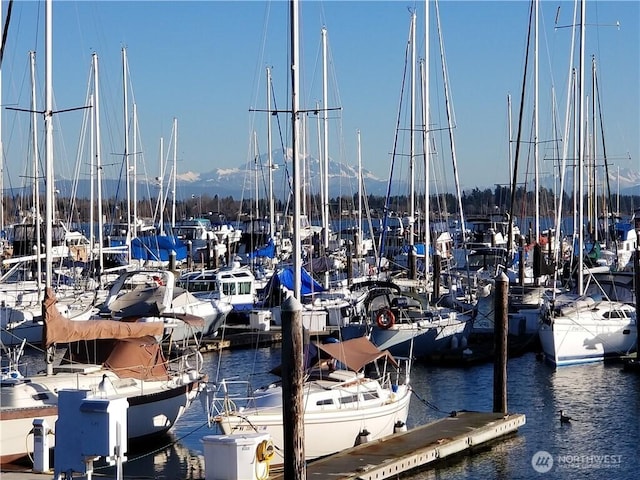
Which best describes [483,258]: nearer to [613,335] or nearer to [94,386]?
[613,335]

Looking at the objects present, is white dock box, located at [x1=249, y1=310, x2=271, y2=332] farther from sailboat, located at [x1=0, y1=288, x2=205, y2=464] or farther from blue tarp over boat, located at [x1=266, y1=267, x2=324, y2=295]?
sailboat, located at [x1=0, y1=288, x2=205, y2=464]

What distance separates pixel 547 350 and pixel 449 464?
16368mm

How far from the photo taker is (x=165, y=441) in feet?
94.3

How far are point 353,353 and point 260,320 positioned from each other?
71.7 ft

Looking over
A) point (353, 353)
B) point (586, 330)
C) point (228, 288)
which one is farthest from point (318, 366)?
point (228, 288)

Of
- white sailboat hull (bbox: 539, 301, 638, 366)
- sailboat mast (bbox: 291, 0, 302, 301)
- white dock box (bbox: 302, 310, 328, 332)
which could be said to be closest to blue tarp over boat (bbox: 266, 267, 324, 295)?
white dock box (bbox: 302, 310, 328, 332)

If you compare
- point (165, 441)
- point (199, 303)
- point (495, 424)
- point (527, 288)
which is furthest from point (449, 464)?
point (527, 288)

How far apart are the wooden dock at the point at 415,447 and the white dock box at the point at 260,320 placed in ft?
68.5

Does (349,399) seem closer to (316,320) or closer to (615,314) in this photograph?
(615,314)

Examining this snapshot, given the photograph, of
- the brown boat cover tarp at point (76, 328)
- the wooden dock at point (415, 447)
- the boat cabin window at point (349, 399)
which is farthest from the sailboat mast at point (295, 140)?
the brown boat cover tarp at point (76, 328)

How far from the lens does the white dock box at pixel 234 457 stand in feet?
71.3

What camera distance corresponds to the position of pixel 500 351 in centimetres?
3002

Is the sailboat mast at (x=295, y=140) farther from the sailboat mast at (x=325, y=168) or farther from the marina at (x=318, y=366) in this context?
the sailboat mast at (x=325, y=168)

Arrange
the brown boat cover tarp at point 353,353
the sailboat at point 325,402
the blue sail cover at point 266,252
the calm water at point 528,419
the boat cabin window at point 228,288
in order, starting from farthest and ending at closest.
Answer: the blue sail cover at point 266,252 < the boat cabin window at point 228,288 < the brown boat cover tarp at point 353,353 < the calm water at point 528,419 < the sailboat at point 325,402
